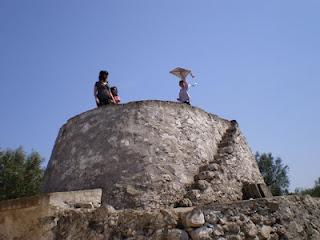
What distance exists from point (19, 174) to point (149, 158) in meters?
12.5

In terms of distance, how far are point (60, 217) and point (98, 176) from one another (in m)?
1.93

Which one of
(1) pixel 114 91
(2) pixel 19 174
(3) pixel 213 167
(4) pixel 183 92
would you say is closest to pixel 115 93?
(1) pixel 114 91

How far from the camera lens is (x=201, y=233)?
15.0 feet

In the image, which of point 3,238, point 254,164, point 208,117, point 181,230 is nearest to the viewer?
point 181,230

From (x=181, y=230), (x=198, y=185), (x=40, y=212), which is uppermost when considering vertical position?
(x=198, y=185)

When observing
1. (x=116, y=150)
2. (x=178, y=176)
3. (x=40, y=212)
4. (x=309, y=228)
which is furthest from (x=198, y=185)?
(x=40, y=212)

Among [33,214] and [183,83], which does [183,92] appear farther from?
[33,214]

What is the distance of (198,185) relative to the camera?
741 cm

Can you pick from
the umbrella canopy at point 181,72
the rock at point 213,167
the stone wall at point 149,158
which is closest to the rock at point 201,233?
the stone wall at point 149,158

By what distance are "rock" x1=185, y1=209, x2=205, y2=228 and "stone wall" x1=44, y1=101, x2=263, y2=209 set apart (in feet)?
7.29

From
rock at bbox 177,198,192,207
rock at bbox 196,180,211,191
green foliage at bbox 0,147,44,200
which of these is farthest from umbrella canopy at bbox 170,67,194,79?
green foliage at bbox 0,147,44,200

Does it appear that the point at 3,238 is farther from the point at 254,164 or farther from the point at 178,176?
the point at 254,164

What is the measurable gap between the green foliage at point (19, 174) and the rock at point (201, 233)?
14526 millimetres

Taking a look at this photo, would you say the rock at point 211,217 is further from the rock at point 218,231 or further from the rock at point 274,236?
the rock at point 274,236
